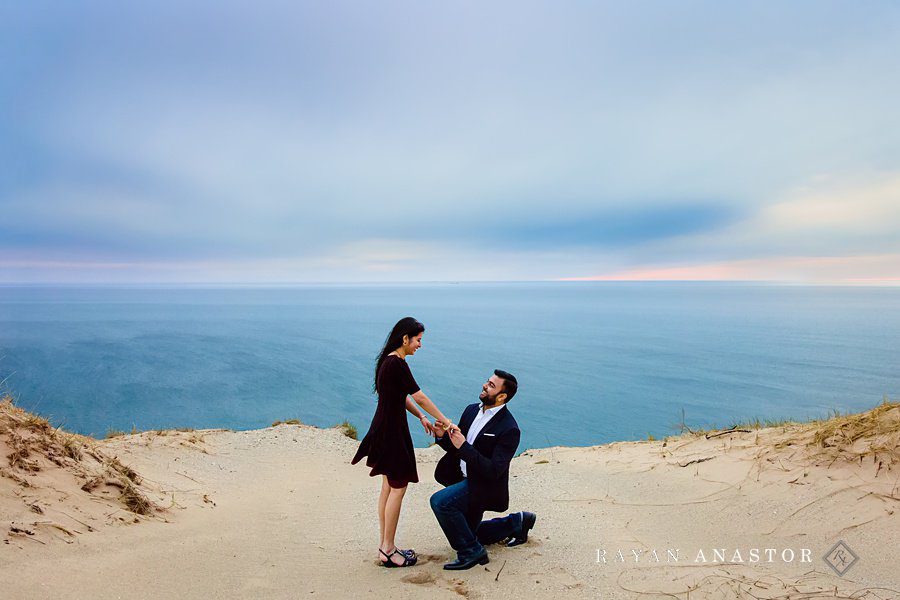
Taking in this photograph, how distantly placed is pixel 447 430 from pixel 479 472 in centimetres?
52

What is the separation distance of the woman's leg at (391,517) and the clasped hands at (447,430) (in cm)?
64

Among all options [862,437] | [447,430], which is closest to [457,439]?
[447,430]

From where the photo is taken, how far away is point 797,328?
8894cm

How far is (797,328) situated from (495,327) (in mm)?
55725

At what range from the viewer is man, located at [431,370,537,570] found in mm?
4836

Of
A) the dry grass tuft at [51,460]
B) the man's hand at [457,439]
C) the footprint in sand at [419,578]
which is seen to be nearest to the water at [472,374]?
the dry grass tuft at [51,460]

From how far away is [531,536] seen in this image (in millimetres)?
6039

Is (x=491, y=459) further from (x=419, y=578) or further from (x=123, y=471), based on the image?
(x=123, y=471)

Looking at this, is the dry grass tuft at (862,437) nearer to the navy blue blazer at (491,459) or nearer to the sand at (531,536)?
the sand at (531,536)

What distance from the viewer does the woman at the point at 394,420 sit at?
4.82 m

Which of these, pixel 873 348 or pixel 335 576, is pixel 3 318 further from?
pixel 873 348

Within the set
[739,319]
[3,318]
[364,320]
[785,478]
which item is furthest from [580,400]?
[3,318]

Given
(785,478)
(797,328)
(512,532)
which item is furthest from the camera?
(797,328)

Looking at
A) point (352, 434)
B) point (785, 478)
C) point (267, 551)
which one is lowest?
point (352, 434)
